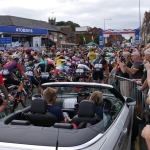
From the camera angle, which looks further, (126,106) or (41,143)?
(126,106)

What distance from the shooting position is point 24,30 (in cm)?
3594

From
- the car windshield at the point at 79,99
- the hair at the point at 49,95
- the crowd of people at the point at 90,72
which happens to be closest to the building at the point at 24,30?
the crowd of people at the point at 90,72

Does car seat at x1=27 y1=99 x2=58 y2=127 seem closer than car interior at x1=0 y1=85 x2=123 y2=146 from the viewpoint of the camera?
No

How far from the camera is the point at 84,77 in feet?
42.0

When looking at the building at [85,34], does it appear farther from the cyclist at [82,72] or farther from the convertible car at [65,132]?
the convertible car at [65,132]

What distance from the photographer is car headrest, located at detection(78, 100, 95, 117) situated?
3645 mm

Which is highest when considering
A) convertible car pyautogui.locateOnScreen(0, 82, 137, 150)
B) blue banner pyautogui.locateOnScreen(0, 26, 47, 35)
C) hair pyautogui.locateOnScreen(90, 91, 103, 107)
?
blue banner pyautogui.locateOnScreen(0, 26, 47, 35)

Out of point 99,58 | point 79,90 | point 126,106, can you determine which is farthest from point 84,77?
point 126,106

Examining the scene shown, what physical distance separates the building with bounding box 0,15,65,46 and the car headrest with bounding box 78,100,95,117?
27941 millimetres

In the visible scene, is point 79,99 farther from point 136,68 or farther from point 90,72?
point 90,72

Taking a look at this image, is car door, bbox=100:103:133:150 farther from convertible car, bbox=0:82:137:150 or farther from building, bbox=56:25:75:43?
building, bbox=56:25:75:43

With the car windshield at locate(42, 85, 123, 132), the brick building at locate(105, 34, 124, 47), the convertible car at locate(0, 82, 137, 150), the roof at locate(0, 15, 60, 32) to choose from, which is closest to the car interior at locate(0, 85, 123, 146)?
the convertible car at locate(0, 82, 137, 150)

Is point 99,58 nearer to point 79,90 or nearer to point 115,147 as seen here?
point 79,90

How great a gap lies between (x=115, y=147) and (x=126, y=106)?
1707 mm
